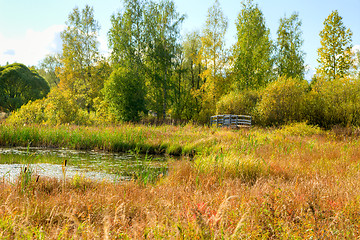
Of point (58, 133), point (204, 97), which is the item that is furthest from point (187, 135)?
point (204, 97)

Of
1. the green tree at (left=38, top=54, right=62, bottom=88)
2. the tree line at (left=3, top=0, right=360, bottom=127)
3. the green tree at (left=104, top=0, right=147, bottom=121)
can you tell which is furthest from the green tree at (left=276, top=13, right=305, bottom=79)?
the green tree at (left=38, top=54, right=62, bottom=88)

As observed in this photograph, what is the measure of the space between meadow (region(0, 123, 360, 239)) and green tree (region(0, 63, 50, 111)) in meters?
23.6

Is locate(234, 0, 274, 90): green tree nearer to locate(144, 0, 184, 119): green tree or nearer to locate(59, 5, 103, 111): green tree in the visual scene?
locate(144, 0, 184, 119): green tree

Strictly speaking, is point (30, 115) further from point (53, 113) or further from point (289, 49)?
point (289, 49)

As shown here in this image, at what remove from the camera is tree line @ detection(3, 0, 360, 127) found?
65.3 feet

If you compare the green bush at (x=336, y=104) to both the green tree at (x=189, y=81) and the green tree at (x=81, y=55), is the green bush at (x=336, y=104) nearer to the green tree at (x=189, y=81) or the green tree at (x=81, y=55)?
the green tree at (x=189, y=81)

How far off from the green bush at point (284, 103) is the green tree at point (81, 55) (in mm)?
20058

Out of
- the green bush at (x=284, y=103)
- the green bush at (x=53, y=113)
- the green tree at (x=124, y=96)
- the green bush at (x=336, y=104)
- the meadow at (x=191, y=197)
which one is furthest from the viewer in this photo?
the green tree at (x=124, y=96)

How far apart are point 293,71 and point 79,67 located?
26193mm

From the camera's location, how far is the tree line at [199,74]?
1991cm

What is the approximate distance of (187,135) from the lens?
15.2 meters

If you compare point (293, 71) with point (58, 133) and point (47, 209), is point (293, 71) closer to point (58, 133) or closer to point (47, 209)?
point (58, 133)

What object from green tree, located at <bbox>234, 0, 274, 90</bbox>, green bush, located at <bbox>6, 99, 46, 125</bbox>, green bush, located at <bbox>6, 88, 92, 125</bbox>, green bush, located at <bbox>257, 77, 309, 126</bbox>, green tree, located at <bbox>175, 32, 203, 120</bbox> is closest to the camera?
green bush, located at <bbox>257, 77, 309, 126</bbox>

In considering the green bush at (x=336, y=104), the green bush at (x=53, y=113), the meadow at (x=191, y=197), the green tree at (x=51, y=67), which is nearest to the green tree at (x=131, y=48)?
the green bush at (x=53, y=113)
